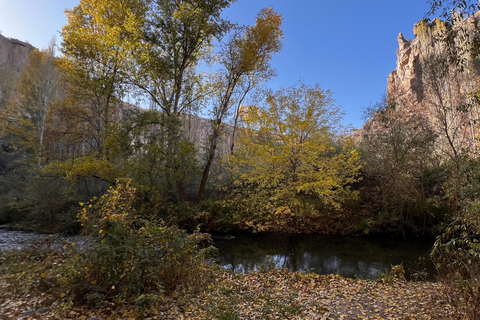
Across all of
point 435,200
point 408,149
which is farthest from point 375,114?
point 435,200

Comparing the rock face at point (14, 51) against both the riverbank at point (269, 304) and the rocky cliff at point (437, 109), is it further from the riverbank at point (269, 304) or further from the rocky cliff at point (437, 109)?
the riverbank at point (269, 304)

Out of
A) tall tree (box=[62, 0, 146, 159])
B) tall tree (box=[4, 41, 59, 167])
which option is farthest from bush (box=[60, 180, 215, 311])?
tall tree (box=[4, 41, 59, 167])

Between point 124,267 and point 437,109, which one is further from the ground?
point 437,109

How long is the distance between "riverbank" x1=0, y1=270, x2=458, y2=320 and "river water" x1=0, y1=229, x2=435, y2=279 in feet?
7.21

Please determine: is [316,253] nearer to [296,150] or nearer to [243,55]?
[296,150]

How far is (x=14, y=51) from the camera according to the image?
5094 centimetres

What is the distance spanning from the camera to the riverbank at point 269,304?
3381mm

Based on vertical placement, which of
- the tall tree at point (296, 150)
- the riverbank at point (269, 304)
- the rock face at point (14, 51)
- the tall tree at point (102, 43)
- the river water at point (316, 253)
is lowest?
the river water at point (316, 253)

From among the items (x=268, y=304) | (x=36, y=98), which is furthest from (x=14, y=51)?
(x=268, y=304)

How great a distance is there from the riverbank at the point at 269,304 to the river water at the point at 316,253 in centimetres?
220

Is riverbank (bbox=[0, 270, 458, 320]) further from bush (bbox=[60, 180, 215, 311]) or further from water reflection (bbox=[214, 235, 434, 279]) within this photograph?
water reflection (bbox=[214, 235, 434, 279])

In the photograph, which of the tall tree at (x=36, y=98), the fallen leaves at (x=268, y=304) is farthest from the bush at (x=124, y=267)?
the tall tree at (x=36, y=98)

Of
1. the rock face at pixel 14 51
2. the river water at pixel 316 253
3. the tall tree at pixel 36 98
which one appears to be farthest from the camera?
the rock face at pixel 14 51

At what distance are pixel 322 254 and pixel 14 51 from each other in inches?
2647
